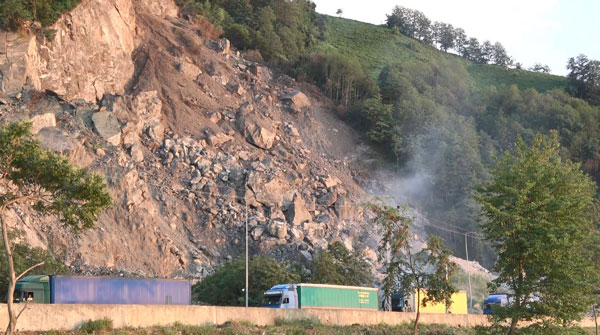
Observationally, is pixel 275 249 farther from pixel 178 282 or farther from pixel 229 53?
pixel 229 53

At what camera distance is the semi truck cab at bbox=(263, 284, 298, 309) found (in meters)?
45.2

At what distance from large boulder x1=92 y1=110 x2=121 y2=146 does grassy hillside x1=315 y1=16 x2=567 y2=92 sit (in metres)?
63.9

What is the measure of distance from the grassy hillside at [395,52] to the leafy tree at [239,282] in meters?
74.5

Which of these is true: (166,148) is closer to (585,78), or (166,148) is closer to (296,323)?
(296,323)

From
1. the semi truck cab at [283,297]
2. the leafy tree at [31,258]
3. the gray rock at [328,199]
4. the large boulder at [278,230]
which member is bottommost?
the semi truck cab at [283,297]

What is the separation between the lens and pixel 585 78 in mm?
126000

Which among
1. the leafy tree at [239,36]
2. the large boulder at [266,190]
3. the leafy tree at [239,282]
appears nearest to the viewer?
the leafy tree at [239,282]

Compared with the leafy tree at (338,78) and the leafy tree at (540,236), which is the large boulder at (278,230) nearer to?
the leafy tree at (540,236)

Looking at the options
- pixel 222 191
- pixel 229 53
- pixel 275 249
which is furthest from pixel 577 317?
pixel 229 53

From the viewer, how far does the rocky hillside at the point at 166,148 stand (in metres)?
59.3

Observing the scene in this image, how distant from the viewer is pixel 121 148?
211 feet

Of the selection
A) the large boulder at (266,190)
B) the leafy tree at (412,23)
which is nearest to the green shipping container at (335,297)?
the large boulder at (266,190)

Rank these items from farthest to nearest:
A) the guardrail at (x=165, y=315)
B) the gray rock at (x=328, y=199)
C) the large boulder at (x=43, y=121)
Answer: the gray rock at (x=328, y=199)
the large boulder at (x=43, y=121)
the guardrail at (x=165, y=315)

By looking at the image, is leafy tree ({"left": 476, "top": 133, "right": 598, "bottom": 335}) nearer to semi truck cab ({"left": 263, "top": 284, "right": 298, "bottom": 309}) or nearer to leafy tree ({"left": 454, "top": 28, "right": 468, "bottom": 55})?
semi truck cab ({"left": 263, "top": 284, "right": 298, "bottom": 309})
